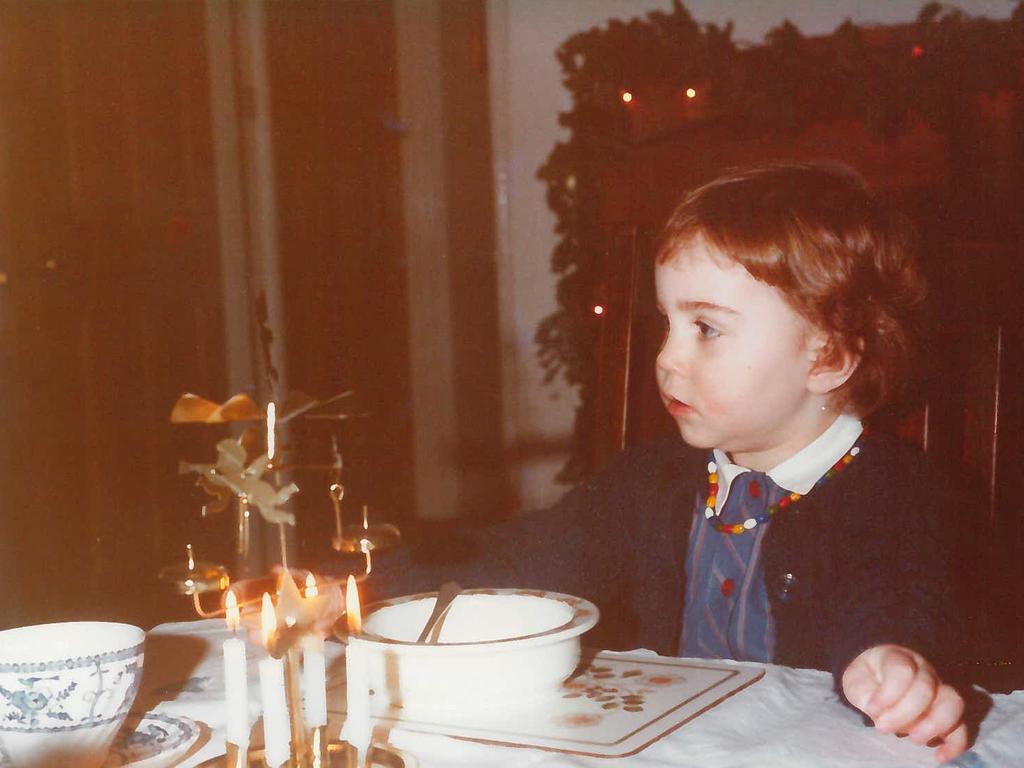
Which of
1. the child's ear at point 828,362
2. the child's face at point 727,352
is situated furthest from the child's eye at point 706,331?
the child's ear at point 828,362

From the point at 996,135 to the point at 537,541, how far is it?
212 cm

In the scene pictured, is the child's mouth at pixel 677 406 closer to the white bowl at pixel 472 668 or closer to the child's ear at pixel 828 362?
the child's ear at pixel 828 362

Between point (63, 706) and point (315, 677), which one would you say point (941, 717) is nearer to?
point (315, 677)

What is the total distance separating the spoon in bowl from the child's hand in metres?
0.27

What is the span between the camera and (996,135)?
274 cm

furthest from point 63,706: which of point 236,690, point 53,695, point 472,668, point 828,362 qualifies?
point 828,362

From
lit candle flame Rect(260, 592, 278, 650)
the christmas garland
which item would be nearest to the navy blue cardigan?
lit candle flame Rect(260, 592, 278, 650)

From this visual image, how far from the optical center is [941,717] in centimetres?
57

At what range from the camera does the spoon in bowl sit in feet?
2.47

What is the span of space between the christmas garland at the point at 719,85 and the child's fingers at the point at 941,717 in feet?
7.56

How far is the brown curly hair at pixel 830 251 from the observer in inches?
42.7

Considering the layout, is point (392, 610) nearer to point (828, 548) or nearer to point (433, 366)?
point (828, 548)

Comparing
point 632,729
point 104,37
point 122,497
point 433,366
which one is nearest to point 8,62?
point 104,37

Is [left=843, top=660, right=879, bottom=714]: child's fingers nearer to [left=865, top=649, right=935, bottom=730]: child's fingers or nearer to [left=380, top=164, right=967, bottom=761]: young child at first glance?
[left=865, top=649, right=935, bottom=730]: child's fingers
